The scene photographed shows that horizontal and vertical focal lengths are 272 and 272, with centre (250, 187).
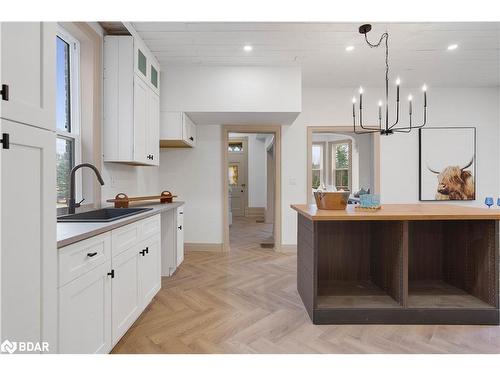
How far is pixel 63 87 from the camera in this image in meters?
2.49

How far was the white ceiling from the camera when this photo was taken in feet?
9.06

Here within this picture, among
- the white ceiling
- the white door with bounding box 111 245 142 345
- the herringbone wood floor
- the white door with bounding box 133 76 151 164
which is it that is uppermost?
the white ceiling

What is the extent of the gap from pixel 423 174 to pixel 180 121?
394 centimetres

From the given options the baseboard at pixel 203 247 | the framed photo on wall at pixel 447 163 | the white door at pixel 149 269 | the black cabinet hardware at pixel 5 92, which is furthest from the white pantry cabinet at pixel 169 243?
the framed photo on wall at pixel 447 163

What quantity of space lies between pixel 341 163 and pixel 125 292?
7.46m

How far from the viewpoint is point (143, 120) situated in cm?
292

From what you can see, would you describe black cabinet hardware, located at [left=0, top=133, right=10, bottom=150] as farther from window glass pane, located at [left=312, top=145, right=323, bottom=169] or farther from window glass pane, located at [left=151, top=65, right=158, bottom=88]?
window glass pane, located at [left=312, top=145, right=323, bottom=169]

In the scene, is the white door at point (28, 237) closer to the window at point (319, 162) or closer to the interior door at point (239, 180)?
the interior door at point (239, 180)

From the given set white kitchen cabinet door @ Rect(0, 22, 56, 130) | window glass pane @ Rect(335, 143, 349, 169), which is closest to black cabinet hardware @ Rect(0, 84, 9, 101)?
white kitchen cabinet door @ Rect(0, 22, 56, 130)

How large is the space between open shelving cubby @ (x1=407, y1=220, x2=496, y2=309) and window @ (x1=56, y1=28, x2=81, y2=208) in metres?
3.14

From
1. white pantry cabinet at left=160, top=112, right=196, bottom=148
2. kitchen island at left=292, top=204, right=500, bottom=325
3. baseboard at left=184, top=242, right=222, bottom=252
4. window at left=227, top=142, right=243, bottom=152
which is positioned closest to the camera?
kitchen island at left=292, top=204, right=500, bottom=325
